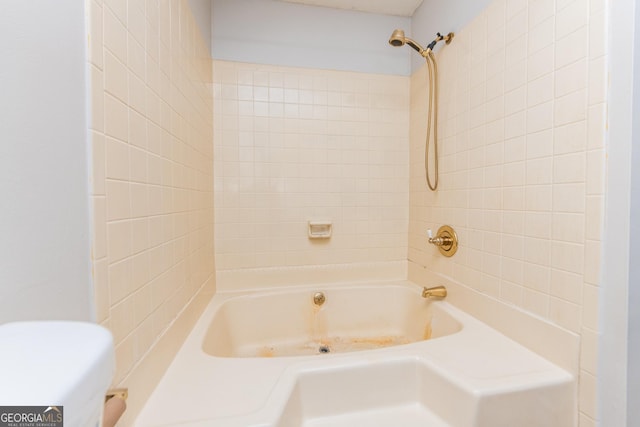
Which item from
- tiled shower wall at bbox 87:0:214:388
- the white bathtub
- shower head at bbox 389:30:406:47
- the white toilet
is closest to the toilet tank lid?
the white toilet

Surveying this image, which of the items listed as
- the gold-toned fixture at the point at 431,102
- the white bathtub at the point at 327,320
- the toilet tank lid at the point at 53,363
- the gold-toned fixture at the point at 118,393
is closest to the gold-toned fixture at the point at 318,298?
the white bathtub at the point at 327,320

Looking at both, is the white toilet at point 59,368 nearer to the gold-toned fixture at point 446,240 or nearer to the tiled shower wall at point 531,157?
the tiled shower wall at point 531,157

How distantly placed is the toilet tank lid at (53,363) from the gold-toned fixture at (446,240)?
132cm

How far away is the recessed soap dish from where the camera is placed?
1592 mm

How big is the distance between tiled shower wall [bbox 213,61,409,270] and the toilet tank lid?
1235 millimetres

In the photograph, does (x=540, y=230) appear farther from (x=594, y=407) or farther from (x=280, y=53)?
(x=280, y=53)

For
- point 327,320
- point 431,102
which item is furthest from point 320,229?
point 431,102

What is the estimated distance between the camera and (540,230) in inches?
34.6

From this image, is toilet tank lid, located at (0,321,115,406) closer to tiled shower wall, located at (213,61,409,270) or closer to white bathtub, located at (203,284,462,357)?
white bathtub, located at (203,284,462,357)

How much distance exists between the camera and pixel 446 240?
4.31 ft

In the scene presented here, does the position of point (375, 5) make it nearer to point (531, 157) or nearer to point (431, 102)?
point (431, 102)

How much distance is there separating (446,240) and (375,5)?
1.41 m

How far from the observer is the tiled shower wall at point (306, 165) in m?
1.52

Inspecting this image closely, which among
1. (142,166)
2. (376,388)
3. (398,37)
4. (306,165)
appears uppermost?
(398,37)
